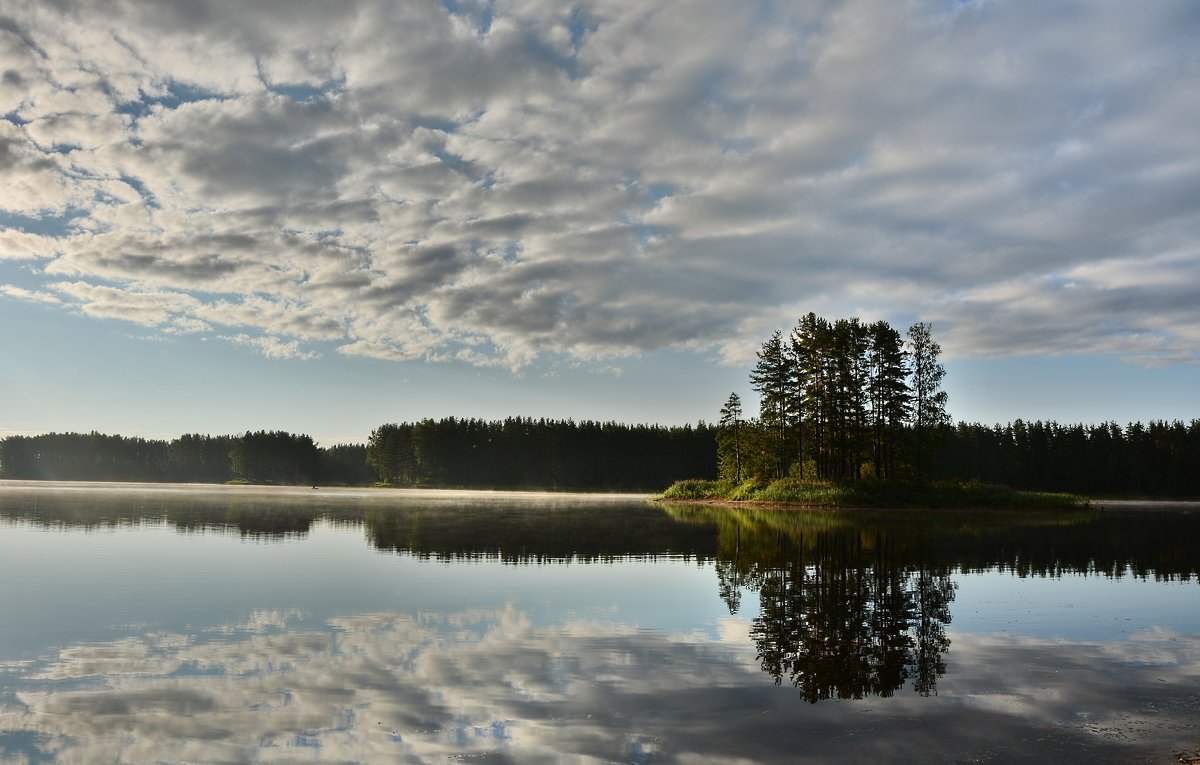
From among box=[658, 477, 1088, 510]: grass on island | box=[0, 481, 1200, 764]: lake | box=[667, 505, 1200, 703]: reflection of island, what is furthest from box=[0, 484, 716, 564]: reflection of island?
box=[658, 477, 1088, 510]: grass on island

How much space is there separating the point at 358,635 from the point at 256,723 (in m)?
5.79

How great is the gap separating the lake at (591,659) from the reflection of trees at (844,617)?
0.33 feet

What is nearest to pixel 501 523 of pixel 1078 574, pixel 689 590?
pixel 689 590

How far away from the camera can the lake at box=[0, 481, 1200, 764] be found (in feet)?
32.0

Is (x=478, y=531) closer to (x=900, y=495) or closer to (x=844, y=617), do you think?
(x=844, y=617)

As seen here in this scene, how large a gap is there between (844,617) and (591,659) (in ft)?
24.7

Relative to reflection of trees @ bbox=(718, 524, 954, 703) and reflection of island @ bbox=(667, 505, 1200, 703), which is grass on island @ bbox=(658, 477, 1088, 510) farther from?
reflection of trees @ bbox=(718, 524, 954, 703)

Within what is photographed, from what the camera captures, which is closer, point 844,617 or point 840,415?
point 844,617

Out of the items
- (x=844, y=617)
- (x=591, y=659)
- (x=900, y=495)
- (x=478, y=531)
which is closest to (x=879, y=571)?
(x=844, y=617)

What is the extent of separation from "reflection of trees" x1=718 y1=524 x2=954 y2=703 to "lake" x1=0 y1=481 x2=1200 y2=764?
10 centimetres

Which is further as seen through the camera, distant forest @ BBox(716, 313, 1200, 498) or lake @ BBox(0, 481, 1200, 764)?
distant forest @ BBox(716, 313, 1200, 498)

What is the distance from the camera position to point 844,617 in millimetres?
18547

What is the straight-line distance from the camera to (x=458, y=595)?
2159 cm

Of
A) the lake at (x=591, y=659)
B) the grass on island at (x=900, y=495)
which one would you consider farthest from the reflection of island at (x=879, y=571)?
the grass on island at (x=900, y=495)
